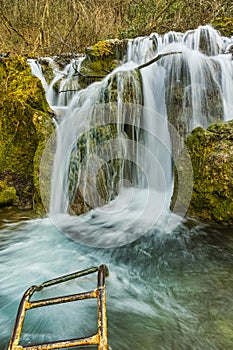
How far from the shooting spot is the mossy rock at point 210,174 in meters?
3.68

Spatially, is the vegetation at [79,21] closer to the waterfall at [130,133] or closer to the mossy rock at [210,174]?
the waterfall at [130,133]

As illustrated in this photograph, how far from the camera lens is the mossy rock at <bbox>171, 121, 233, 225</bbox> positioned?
145 inches

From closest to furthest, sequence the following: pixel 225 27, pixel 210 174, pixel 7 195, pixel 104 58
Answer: pixel 210 174 < pixel 7 195 < pixel 225 27 < pixel 104 58

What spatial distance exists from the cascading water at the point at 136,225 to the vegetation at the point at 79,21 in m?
2.69

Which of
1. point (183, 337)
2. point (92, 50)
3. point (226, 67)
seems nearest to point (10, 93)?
point (92, 50)

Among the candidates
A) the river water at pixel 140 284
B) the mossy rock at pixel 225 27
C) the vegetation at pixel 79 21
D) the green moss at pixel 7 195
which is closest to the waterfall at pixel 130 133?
the river water at pixel 140 284

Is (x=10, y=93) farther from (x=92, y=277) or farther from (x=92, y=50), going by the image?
(x=92, y=277)

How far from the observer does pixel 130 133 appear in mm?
5215

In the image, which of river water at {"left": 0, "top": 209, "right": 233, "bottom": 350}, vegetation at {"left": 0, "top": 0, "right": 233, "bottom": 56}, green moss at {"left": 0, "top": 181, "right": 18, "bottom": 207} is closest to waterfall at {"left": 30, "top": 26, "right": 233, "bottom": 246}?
river water at {"left": 0, "top": 209, "right": 233, "bottom": 350}

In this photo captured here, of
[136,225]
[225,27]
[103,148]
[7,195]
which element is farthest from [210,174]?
[225,27]

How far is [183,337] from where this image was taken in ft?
6.37

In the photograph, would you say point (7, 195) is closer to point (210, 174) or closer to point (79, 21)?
point (210, 174)

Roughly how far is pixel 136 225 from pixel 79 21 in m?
8.41

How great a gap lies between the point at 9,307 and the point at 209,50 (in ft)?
22.2
